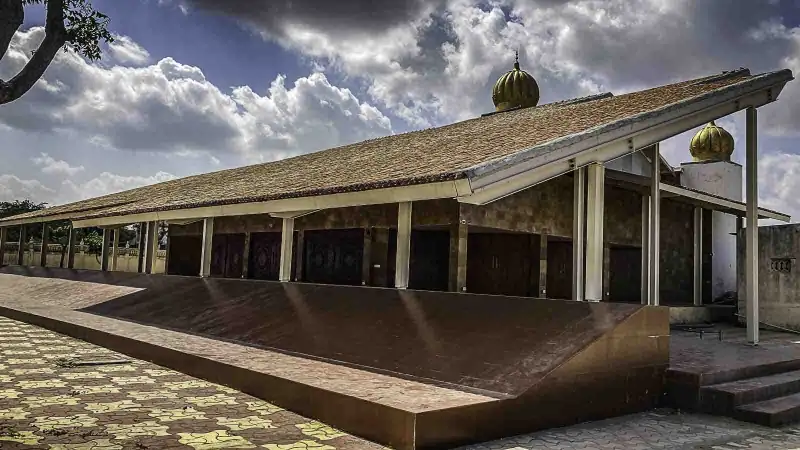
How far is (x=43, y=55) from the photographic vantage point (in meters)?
4.65

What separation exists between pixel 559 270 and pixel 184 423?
35.8 ft

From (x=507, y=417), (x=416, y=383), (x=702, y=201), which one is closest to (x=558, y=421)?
(x=507, y=417)

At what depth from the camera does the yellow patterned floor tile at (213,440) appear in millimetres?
4562

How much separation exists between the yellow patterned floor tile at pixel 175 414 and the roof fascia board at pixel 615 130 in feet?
11.6

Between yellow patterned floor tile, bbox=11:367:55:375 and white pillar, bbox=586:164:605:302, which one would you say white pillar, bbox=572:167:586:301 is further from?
yellow patterned floor tile, bbox=11:367:55:375

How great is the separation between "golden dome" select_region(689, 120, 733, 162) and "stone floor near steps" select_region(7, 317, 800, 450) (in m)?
13.0

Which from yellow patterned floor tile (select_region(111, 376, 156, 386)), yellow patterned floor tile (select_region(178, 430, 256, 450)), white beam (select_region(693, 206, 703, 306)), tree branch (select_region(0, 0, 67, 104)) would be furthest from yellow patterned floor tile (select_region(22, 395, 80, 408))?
white beam (select_region(693, 206, 703, 306))

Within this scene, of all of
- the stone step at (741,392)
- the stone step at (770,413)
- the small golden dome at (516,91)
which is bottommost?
the stone step at (770,413)

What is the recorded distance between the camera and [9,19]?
13.7ft

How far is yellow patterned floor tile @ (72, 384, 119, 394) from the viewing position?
20.4 feet

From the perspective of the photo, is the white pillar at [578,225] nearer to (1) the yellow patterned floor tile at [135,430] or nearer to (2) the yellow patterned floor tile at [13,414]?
(1) the yellow patterned floor tile at [135,430]

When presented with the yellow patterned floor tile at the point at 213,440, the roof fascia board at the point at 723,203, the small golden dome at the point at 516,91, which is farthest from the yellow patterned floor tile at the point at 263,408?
the small golden dome at the point at 516,91

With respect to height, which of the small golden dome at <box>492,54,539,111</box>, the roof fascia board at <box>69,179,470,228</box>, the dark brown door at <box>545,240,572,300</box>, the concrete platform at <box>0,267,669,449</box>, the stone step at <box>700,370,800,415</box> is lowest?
the stone step at <box>700,370,800,415</box>

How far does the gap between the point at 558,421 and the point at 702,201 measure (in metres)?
10.1
